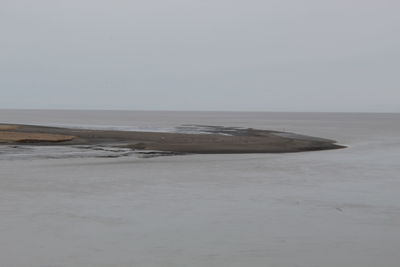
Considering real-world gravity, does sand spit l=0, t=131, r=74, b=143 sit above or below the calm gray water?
above

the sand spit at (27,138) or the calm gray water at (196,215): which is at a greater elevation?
the sand spit at (27,138)

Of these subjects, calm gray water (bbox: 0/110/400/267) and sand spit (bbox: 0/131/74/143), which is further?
sand spit (bbox: 0/131/74/143)

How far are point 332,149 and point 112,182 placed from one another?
67.0 ft

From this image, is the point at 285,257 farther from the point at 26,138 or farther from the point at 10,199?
the point at 26,138

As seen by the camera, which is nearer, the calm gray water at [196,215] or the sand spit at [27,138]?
the calm gray water at [196,215]

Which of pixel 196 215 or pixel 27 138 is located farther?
pixel 27 138

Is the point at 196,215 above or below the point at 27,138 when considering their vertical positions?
below

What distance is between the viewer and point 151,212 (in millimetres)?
13086

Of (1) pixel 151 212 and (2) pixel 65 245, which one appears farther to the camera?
(1) pixel 151 212

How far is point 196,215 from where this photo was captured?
1280cm

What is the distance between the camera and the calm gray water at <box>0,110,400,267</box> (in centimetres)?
944

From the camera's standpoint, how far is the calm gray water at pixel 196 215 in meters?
9.44

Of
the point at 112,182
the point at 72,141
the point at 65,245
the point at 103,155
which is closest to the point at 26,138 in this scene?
the point at 72,141

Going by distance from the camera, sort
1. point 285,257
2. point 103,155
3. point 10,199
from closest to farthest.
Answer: point 285,257 < point 10,199 < point 103,155
